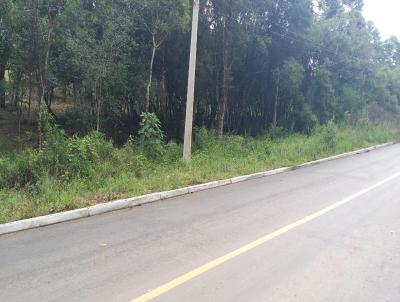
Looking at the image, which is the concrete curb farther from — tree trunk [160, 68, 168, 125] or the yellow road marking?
tree trunk [160, 68, 168, 125]

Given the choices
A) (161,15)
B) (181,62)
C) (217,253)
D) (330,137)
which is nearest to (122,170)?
(217,253)

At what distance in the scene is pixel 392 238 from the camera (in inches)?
279

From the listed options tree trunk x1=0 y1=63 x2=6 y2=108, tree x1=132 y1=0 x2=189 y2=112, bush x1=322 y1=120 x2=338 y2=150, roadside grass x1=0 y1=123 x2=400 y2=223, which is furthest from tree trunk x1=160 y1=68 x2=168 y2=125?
bush x1=322 y1=120 x2=338 y2=150

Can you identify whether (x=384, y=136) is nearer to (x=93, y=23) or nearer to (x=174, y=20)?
(x=174, y=20)

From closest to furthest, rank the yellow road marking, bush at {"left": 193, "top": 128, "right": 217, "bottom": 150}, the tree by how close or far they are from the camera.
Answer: the yellow road marking < bush at {"left": 193, "top": 128, "right": 217, "bottom": 150} < the tree

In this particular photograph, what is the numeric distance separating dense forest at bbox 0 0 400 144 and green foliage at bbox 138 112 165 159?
4927 mm

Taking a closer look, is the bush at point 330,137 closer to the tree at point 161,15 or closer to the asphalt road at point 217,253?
the tree at point 161,15

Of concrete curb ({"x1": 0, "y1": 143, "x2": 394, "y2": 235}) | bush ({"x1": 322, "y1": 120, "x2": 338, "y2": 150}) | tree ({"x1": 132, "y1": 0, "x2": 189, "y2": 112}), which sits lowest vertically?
concrete curb ({"x1": 0, "y1": 143, "x2": 394, "y2": 235})

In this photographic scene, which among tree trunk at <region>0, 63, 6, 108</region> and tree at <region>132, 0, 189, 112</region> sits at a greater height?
tree at <region>132, 0, 189, 112</region>

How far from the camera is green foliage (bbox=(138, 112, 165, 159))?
1398 centimetres

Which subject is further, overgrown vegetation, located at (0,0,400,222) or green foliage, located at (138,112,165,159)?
green foliage, located at (138,112,165,159)

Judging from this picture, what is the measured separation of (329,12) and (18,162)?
29.2m

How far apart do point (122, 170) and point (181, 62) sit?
15.2 meters

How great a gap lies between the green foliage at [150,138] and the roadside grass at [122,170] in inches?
7.7
